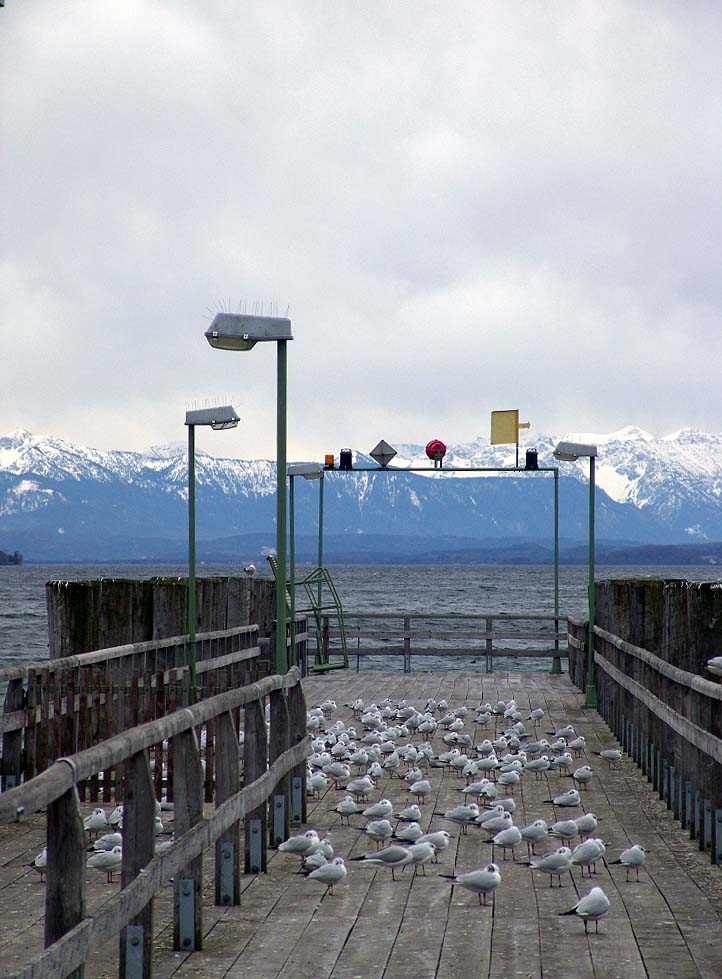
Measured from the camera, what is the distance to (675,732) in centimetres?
1063

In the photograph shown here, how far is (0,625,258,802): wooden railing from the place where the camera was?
33.9 feet

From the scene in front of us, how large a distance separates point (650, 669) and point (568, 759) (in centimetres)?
148

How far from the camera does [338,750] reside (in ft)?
43.1

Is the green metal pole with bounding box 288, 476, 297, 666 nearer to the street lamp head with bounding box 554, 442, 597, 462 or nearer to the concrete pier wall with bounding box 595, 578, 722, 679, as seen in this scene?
the concrete pier wall with bounding box 595, 578, 722, 679

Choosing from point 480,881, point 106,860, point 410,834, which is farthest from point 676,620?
point 106,860

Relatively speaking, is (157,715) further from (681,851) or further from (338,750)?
(681,851)

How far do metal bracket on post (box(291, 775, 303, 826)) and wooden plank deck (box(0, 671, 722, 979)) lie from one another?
8.4 inches

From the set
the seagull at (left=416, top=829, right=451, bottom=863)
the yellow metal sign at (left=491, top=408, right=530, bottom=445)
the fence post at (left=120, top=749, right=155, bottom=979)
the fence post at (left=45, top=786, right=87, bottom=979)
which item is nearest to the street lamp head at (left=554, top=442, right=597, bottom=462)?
the yellow metal sign at (left=491, top=408, right=530, bottom=445)

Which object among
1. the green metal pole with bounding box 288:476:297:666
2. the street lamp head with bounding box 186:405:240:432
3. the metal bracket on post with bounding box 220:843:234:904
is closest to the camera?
the metal bracket on post with bounding box 220:843:234:904

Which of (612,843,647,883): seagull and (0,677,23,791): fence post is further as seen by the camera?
(0,677,23,791): fence post

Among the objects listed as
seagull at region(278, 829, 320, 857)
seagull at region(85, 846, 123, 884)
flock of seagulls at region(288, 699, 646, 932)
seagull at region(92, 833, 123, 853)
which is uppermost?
seagull at region(92, 833, 123, 853)

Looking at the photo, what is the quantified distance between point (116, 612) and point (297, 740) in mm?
3783

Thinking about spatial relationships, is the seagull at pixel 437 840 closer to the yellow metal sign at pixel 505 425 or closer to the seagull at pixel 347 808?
the seagull at pixel 347 808

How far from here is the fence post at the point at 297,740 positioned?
989 cm
